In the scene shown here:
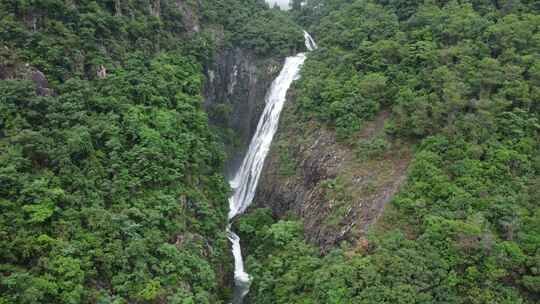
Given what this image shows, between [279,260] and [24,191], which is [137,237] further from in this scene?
[279,260]

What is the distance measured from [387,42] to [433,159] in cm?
1012

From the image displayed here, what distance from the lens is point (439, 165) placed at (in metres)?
20.0

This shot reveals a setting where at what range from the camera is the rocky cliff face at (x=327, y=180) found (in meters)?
20.8

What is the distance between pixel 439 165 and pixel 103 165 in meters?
15.3

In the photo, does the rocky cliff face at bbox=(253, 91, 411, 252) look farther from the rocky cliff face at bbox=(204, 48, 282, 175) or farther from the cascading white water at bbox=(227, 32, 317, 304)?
the rocky cliff face at bbox=(204, 48, 282, 175)

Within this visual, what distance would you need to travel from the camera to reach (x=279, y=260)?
20.6 meters

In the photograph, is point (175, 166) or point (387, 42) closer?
point (175, 166)

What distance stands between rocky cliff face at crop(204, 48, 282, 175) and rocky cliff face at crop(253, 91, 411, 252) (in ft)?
17.1

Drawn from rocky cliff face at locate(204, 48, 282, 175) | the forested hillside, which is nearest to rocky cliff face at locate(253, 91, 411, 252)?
the forested hillside

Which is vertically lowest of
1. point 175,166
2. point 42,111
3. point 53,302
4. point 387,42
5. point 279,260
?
point 279,260

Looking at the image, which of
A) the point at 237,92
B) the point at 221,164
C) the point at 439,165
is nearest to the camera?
the point at 439,165

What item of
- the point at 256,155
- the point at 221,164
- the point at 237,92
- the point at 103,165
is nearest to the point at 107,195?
the point at 103,165

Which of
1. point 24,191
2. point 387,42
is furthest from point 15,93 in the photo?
point 387,42

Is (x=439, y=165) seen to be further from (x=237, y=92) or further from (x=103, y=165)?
(x=237, y=92)
